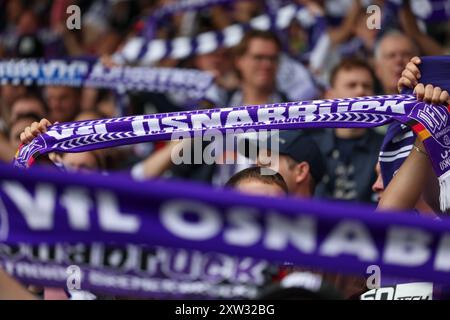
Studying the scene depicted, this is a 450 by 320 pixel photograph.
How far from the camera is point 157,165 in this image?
6340 mm

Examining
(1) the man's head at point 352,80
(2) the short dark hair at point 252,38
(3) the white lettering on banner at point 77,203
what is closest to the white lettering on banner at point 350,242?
(3) the white lettering on banner at point 77,203

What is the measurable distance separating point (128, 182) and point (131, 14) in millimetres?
10039

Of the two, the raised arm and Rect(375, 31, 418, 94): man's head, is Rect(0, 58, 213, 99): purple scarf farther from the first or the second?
the raised arm

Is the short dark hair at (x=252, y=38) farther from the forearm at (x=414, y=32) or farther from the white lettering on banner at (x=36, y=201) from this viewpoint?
the white lettering on banner at (x=36, y=201)

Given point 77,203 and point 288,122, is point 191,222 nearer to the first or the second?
point 77,203

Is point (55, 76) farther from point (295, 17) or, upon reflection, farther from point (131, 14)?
point (131, 14)

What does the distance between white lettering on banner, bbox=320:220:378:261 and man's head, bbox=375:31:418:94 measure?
4118 mm

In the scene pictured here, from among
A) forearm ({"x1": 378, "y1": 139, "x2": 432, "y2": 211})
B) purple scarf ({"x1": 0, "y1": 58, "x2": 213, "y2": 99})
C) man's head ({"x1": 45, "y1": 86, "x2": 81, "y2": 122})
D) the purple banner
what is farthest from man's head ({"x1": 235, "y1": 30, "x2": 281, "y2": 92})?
the purple banner

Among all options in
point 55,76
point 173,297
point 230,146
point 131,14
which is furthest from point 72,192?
point 131,14

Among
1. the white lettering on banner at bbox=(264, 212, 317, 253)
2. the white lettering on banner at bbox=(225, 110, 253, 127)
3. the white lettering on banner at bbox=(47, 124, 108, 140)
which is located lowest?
the white lettering on banner at bbox=(47, 124, 108, 140)

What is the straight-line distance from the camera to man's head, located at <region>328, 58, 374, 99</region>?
21.0 feet

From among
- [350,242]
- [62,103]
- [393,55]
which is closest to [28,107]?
[62,103]

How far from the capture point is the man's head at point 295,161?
4.79 metres

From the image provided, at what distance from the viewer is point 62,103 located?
25.4 ft
